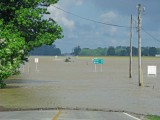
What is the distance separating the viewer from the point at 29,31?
45531 millimetres

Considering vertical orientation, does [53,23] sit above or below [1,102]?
above

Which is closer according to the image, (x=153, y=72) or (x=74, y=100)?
(x=74, y=100)

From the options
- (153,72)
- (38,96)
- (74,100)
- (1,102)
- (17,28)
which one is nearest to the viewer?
(1,102)

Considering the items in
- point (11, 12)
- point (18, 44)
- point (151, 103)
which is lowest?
point (151, 103)

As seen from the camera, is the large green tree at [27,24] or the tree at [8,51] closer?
the tree at [8,51]

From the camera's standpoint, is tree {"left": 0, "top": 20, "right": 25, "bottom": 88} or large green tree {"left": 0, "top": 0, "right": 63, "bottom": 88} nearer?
tree {"left": 0, "top": 20, "right": 25, "bottom": 88}

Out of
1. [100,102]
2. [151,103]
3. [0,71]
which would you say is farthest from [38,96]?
[151,103]

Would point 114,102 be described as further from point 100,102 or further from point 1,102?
point 1,102

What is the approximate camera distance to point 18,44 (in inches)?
1535

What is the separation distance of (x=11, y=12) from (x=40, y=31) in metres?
3.13

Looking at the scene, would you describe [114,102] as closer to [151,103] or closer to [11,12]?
[151,103]

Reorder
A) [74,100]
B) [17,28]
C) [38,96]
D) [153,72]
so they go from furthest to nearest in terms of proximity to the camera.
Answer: [153,72] < [17,28] < [38,96] < [74,100]

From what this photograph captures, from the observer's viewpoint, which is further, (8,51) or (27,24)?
(27,24)

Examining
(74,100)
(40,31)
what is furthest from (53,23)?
(74,100)
